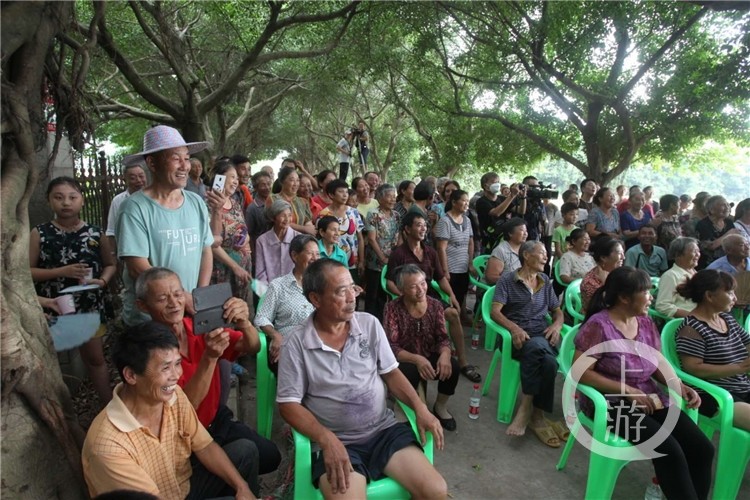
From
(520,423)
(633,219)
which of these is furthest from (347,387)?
(633,219)

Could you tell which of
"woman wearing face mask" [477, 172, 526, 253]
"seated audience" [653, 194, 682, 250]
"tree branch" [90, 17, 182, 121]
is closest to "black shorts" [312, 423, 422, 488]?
"woman wearing face mask" [477, 172, 526, 253]

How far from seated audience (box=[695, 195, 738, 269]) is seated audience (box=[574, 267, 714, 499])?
2.96 metres

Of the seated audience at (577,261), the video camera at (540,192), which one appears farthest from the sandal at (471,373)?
the video camera at (540,192)

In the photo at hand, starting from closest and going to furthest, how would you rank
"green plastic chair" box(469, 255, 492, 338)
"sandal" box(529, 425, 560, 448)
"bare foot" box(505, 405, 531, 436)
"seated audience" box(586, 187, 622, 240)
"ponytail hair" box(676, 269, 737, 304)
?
1. "ponytail hair" box(676, 269, 737, 304)
2. "sandal" box(529, 425, 560, 448)
3. "bare foot" box(505, 405, 531, 436)
4. "green plastic chair" box(469, 255, 492, 338)
5. "seated audience" box(586, 187, 622, 240)

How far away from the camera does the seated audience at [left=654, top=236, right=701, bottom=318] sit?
383 centimetres

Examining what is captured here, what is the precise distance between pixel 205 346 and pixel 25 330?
718 mm

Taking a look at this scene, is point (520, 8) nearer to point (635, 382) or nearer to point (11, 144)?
point (635, 382)

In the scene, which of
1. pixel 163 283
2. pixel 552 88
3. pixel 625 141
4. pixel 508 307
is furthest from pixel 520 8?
pixel 163 283

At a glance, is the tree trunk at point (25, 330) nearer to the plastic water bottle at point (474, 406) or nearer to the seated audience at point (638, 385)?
the plastic water bottle at point (474, 406)

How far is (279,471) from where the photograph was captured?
289 centimetres

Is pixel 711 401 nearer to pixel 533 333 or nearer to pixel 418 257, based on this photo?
pixel 533 333

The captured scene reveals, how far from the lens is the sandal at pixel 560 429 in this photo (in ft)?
10.8

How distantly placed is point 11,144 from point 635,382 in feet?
10.9
